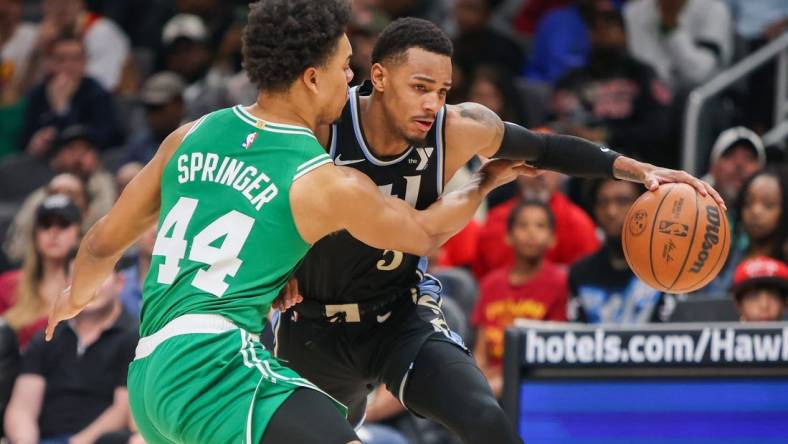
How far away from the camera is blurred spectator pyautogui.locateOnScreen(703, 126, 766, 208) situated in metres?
8.76

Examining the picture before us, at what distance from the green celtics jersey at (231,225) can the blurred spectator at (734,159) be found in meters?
5.27

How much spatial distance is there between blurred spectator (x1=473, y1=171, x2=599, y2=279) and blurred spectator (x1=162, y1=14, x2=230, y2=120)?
3.03 m

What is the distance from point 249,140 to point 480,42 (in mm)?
7052

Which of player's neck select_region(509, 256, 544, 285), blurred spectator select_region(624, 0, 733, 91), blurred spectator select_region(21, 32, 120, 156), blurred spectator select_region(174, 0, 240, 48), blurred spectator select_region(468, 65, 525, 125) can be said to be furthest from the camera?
blurred spectator select_region(174, 0, 240, 48)

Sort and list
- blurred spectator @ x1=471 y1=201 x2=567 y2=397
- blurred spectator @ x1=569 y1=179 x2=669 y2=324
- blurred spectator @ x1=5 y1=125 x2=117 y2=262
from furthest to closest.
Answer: blurred spectator @ x1=5 y1=125 x2=117 y2=262 < blurred spectator @ x1=471 y1=201 x2=567 y2=397 < blurred spectator @ x1=569 y1=179 x2=669 y2=324

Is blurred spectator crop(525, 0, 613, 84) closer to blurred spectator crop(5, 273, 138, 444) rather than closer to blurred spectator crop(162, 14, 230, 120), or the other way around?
blurred spectator crop(162, 14, 230, 120)

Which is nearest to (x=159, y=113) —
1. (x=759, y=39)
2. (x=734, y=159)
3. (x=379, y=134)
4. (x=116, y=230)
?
(x=734, y=159)

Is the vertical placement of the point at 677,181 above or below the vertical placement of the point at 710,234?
above

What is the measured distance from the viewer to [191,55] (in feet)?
37.9

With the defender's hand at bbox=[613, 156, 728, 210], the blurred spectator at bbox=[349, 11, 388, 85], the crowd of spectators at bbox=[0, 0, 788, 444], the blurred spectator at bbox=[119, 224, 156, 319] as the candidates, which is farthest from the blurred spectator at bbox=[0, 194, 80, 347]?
the defender's hand at bbox=[613, 156, 728, 210]

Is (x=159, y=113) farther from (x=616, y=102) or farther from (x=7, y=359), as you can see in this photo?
(x=7, y=359)

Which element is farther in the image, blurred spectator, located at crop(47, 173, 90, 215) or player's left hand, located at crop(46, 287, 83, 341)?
blurred spectator, located at crop(47, 173, 90, 215)

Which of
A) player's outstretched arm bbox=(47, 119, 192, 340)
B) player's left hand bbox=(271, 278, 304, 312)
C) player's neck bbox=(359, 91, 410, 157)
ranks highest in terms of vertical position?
player's neck bbox=(359, 91, 410, 157)

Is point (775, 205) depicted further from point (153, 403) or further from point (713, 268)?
point (153, 403)
